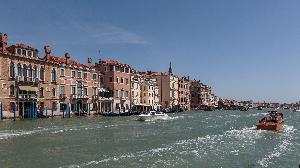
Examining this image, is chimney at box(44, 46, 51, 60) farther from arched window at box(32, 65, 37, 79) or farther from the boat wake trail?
the boat wake trail

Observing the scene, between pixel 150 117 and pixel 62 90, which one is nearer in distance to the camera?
pixel 150 117

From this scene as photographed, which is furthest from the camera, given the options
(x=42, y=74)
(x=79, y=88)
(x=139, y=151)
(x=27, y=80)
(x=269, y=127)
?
(x=79, y=88)

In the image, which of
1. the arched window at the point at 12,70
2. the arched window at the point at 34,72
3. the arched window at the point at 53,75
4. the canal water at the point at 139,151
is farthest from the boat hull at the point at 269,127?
the arched window at the point at 53,75

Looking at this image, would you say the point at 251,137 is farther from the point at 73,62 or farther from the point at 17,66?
the point at 73,62

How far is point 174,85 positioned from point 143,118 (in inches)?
1980

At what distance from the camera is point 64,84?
54062mm

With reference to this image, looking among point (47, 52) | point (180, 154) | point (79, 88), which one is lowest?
point (180, 154)

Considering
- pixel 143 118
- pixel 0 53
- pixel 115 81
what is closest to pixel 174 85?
pixel 115 81

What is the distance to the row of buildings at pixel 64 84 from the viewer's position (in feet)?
150

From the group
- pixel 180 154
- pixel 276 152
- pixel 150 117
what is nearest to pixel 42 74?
pixel 150 117

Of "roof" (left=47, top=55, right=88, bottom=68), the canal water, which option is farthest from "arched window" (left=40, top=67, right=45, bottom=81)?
the canal water

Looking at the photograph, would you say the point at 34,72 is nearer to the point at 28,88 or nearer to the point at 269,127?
the point at 28,88

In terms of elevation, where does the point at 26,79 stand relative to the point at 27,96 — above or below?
above

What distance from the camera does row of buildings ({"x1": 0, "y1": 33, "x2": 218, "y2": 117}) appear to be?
45750 mm
